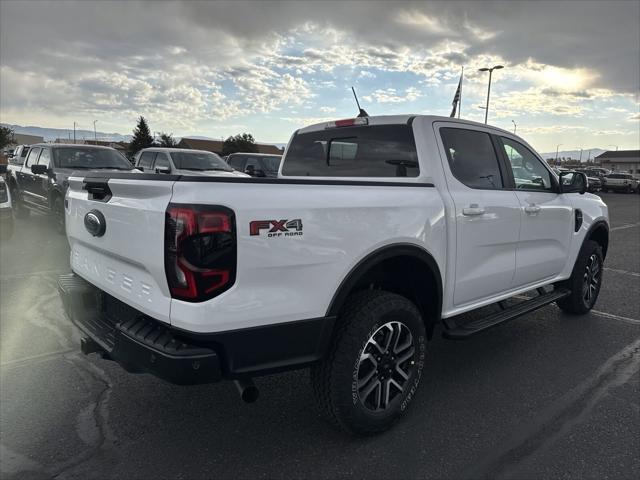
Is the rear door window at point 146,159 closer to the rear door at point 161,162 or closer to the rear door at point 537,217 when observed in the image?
the rear door at point 161,162

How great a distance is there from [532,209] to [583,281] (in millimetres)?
1664

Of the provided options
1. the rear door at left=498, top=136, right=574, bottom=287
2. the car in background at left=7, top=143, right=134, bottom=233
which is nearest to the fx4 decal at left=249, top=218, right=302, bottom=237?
the rear door at left=498, top=136, right=574, bottom=287

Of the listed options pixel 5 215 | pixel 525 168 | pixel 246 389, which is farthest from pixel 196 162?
pixel 246 389

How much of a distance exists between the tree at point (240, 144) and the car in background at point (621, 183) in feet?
146

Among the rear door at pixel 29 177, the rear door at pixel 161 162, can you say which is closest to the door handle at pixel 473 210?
the rear door at pixel 161 162

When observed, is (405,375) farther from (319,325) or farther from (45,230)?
(45,230)

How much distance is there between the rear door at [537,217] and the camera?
13.1 ft

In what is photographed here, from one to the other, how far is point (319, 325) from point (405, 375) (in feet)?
2.79

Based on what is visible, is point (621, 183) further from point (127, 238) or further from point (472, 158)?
point (127, 238)

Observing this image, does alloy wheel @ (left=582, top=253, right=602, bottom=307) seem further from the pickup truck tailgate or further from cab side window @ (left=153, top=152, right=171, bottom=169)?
cab side window @ (left=153, top=152, right=171, bottom=169)

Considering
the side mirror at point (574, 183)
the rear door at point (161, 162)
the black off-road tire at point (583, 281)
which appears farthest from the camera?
the rear door at point (161, 162)

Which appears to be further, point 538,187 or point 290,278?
point 538,187

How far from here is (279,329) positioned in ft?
7.55

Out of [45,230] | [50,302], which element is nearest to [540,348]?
[50,302]
